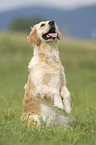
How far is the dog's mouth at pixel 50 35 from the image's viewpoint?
4750 millimetres

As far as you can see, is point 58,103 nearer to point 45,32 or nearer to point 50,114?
point 50,114

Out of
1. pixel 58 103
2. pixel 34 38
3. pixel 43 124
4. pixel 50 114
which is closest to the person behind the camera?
pixel 43 124

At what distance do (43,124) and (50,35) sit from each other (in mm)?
1477

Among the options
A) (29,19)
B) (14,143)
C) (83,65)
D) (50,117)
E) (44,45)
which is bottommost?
(14,143)

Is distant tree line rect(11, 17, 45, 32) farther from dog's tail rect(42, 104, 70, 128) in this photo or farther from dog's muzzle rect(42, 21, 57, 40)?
dog's tail rect(42, 104, 70, 128)

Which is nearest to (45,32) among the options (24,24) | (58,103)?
(58,103)

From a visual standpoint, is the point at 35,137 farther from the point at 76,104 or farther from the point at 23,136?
the point at 76,104

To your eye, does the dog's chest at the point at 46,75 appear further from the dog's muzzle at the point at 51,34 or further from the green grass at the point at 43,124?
the green grass at the point at 43,124

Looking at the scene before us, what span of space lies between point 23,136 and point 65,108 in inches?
39.8

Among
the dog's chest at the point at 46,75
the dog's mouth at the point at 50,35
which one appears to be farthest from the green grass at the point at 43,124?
the dog's mouth at the point at 50,35

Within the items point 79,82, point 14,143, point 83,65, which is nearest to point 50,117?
point 14,143

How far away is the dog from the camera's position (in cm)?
462

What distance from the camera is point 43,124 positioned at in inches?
171

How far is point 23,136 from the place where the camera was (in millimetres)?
Answer: 4012
